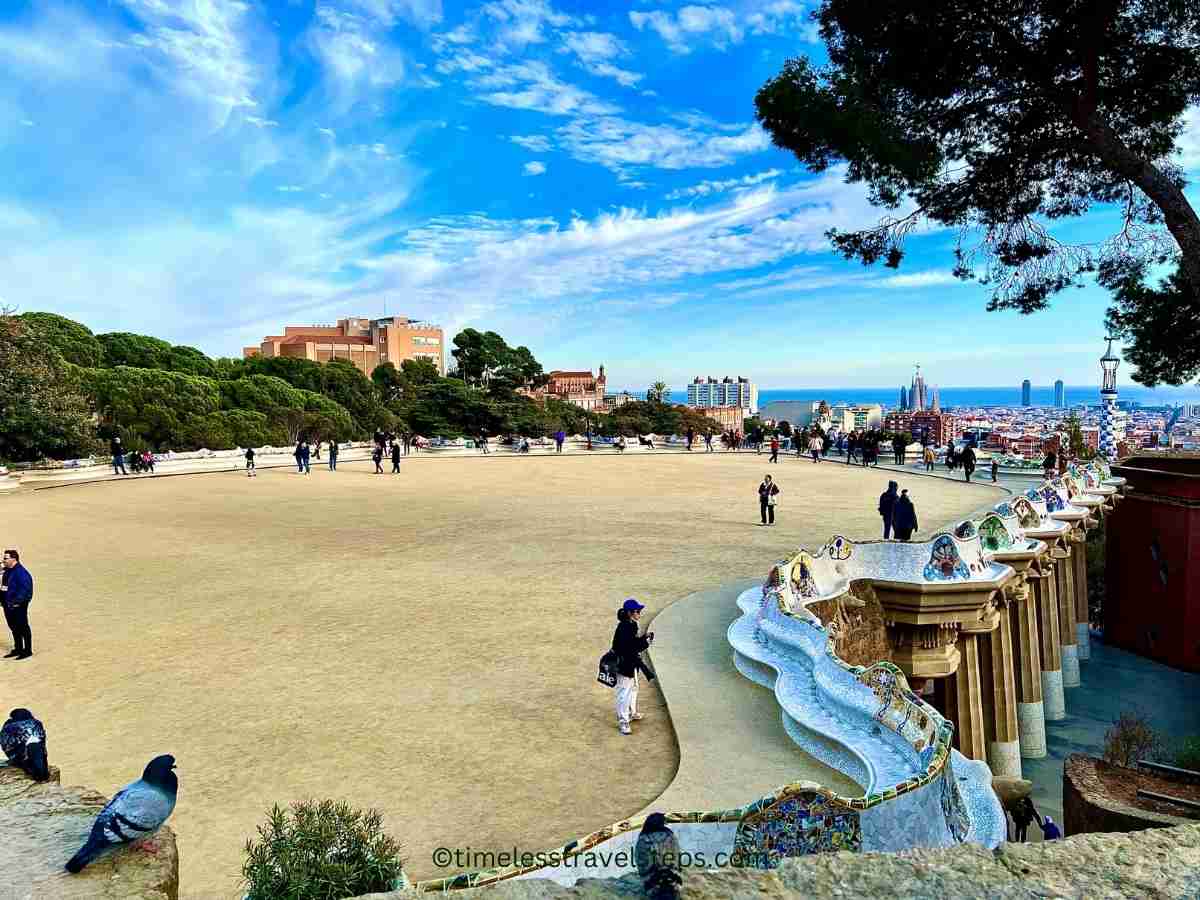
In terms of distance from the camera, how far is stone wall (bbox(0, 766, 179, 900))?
2949 millimetres

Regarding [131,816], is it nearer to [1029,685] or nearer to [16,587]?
[16,587]

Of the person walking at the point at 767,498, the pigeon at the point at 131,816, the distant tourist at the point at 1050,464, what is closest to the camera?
the pigeon at the point at 131,816

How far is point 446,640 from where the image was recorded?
7793mm

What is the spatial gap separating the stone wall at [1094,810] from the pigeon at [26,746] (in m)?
7.85

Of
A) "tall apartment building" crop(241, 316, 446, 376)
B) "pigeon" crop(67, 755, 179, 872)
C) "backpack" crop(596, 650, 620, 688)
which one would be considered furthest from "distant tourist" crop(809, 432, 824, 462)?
"tall apartment building" crop(241, 316, 446, 376)

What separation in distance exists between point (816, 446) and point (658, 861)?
A: 3088 centimetres

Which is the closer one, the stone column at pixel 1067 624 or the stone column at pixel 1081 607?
the stone column at pixel 1067 624

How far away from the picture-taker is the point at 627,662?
218 inches

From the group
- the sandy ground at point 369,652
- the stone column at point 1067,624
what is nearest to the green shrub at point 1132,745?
the sandy ground at point 369,652

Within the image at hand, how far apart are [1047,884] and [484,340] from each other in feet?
190

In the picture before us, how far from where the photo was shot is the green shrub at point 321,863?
2838mm

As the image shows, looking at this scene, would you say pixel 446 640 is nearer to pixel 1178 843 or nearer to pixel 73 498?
pixel 1178 843

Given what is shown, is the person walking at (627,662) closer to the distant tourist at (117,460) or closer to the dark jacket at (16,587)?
the dark jacket at (16,587)

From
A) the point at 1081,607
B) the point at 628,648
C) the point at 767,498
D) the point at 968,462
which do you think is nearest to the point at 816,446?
the point at 968,462
